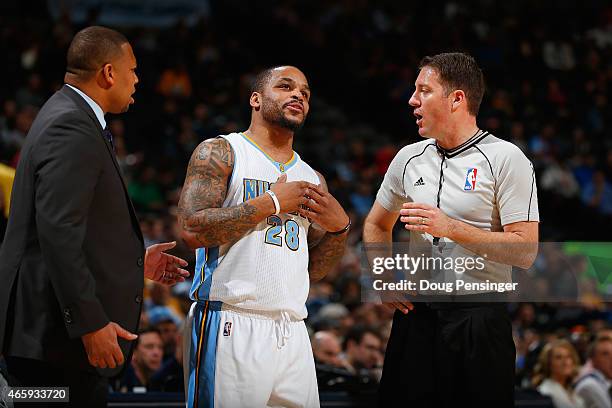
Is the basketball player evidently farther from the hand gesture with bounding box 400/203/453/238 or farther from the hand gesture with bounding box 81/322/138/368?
the hand gesture with bounding box 81/322/138/368

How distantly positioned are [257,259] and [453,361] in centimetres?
102

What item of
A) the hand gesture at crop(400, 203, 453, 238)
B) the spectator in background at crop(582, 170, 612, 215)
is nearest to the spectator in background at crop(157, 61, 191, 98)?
the spectator in background at crop(582, 170, 612, 215)

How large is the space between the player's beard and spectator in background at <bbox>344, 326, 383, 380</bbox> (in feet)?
10.3

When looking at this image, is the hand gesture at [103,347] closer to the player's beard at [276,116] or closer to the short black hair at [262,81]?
the player's beard at [276,116]

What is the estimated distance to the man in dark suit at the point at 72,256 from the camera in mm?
3256

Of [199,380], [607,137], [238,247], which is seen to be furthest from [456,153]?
[607,137]

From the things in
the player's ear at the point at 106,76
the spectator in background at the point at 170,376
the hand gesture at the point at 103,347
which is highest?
the player's ear at the point at 106,76

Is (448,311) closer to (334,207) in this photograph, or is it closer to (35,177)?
(334,207)

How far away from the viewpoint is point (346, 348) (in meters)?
7.64

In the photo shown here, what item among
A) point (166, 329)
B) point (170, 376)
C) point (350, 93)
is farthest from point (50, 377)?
point (350, 93)

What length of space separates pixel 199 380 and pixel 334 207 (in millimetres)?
1043

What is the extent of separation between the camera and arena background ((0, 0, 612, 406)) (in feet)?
31.1

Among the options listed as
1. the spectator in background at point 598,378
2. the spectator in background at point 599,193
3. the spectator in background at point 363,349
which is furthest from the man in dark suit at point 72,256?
the spectator in background at point 599,193

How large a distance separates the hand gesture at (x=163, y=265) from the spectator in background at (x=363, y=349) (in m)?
3.08
